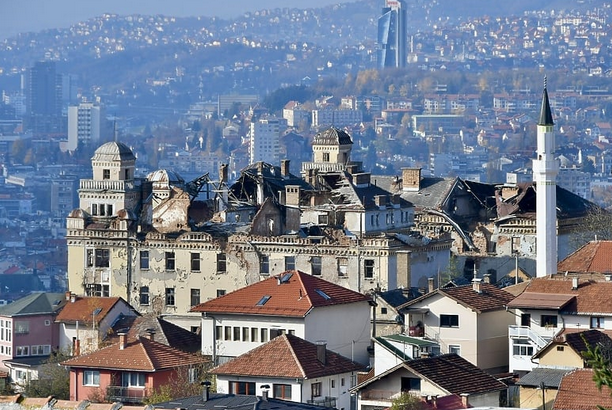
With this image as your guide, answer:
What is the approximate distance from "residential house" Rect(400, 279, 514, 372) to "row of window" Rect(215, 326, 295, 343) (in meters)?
2.81

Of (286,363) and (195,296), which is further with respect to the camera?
(195,296)

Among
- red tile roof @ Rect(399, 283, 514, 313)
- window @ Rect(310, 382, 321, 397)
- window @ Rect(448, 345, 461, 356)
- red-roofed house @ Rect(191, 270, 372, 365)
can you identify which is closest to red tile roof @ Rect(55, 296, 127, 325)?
red-roofed house @ Rect(191, 270, 372, 365)

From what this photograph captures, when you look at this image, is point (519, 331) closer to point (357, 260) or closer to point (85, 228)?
point (357, 260)

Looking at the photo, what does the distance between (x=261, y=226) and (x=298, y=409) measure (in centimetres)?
2814

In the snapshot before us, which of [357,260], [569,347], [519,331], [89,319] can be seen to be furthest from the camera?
[357,260]

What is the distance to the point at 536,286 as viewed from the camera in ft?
164

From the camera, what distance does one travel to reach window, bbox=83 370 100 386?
47094 mm

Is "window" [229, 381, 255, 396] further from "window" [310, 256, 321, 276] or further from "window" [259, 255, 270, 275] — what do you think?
"window" [259, 255, 270, 275]

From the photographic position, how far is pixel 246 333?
51438mm

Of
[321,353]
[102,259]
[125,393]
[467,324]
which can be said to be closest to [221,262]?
[102,259]

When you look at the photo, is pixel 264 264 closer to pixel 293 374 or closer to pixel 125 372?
pixel 125 372

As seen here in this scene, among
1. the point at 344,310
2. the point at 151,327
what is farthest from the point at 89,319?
the point at 344,310

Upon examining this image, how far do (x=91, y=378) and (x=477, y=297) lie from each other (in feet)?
27.7

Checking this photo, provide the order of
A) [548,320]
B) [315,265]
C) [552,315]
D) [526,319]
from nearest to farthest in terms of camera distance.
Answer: [552,315] < [548,320] < [526,319] < [315,265]
